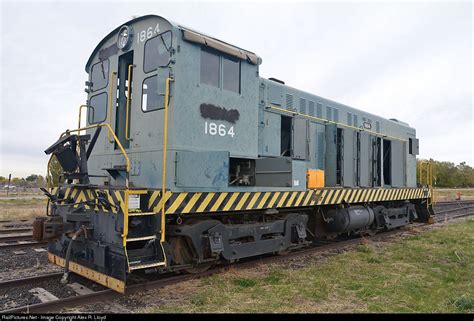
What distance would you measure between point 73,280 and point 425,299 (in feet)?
17.5

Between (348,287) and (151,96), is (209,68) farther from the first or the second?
(348,287)

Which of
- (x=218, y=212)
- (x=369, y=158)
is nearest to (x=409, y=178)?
(x=369, y=158)

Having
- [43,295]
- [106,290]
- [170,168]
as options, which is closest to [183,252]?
[106,290]

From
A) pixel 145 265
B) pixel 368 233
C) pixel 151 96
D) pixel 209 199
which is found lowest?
pixel 368 233

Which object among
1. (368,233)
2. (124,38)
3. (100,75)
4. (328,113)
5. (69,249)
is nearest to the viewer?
(69,249)

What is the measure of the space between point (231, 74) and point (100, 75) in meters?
2.63

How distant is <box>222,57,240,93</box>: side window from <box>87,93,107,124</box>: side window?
7.69 ft

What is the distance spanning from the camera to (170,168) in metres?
5.38

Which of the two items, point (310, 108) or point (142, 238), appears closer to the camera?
point (142, 238)

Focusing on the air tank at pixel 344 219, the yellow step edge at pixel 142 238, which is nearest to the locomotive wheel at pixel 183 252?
the yellow step edge at pixel 142 238

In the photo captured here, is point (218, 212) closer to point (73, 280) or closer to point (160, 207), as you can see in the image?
point (160, 207)

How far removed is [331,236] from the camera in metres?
9.33

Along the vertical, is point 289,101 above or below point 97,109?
above

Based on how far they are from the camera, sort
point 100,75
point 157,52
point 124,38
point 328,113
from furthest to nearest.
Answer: point 328,113, point 100,75, point 124,38, point 157,52
